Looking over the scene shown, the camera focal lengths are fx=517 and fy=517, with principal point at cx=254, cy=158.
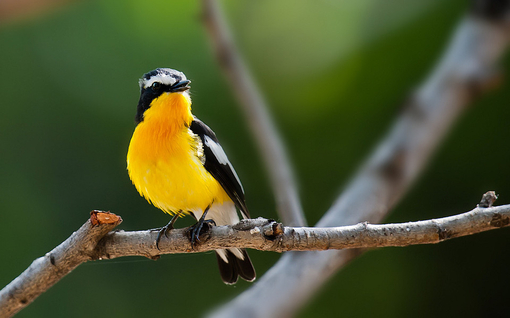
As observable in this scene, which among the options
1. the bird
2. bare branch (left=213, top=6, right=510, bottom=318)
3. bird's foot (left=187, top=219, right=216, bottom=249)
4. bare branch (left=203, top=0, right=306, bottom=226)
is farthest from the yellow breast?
bare branch (left=213, top=6, right=510, bottom=318)

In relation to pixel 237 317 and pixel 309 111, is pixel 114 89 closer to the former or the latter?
pixel 309 111

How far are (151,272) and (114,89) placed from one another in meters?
2.19

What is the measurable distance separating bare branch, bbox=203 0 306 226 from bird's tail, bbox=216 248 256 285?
1.31ft

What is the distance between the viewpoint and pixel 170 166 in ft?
9.36

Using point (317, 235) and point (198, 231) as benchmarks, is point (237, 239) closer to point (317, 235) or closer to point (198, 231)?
point (198, 231)

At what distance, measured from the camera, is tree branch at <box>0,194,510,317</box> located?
6.41 ft

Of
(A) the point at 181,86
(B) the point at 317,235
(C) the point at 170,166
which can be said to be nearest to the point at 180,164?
(C) the point at 170,166

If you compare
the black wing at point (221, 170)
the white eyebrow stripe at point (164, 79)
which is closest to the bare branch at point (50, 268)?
the black wing at point (221, 170)

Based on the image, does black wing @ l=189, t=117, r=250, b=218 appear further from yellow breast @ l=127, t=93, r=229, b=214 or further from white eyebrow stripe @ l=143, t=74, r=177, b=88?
white eyebrow stripe @ l=143, t=74, r=177, b=88

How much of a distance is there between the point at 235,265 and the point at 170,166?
2.67ft

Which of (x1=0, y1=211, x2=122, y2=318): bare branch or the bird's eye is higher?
the bird's eye

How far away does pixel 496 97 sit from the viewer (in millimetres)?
5426

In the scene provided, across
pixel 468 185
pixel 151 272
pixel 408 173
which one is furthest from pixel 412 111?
pixel 151 272

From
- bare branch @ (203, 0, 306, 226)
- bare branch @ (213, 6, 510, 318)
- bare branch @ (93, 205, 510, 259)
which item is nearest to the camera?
bare branch @ (93, 205, 510, 259)
